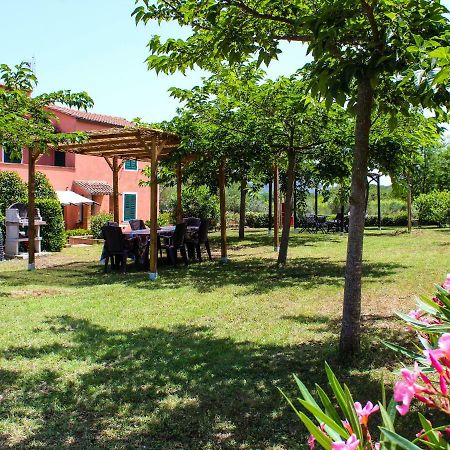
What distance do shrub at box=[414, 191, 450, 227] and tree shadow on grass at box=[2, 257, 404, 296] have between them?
48.2ft

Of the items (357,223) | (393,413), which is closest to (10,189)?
(357,223)

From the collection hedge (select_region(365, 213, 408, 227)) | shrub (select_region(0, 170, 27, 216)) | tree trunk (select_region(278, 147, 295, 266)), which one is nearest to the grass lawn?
tree trunk (select_region(278, 147, 295, 266))

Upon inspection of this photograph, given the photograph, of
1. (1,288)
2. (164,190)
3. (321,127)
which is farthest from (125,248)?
(164,190)

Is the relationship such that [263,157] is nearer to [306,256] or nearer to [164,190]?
[306,256]

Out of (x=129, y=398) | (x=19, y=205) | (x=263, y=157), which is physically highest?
(x=263, y=157)

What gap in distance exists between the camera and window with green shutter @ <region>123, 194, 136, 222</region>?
2488 cm

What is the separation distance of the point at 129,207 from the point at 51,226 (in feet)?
30.9

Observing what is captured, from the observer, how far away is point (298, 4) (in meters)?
4.45

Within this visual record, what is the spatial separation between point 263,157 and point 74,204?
39.3 ft

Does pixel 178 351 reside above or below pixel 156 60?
below

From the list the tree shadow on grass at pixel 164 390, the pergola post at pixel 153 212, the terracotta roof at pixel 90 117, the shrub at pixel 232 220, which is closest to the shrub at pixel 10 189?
the terracotta roof at pixel 90 117

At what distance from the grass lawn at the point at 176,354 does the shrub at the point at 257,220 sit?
1981 centimetres

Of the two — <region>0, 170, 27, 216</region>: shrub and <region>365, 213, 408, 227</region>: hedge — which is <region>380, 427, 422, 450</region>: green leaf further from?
<region>365, 213, 408, 227</region>: hedge

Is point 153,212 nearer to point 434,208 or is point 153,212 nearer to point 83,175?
point 83,175
